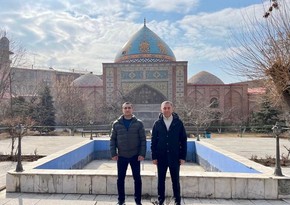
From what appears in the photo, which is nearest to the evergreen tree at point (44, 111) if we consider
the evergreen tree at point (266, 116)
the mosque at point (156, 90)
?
the mosque at point (156, 90)

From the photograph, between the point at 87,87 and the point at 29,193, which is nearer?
the point at 29,193

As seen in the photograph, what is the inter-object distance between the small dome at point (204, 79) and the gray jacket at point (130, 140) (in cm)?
3457

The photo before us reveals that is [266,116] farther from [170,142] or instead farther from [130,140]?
[130,140]

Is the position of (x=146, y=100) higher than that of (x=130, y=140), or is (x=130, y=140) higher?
(x=146, y=100)

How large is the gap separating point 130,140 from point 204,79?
35169mm

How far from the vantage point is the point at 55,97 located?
91.3ft

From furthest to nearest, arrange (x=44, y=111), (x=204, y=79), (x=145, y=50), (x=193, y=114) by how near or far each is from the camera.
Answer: (x=204, y=79) < (x=145, y=50) < (x=44, y=111) < (x=193, y=114)

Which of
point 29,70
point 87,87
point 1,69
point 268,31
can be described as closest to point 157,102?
point 87,87

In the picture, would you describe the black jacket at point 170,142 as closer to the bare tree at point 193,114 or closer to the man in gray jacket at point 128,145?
the man in gray jacket at point 128,145

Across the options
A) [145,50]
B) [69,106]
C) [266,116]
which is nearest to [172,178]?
[69,106]

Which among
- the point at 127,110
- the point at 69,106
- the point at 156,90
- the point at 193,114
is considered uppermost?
the point at 156,90

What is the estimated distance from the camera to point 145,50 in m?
30.8

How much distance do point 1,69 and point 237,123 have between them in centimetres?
2132

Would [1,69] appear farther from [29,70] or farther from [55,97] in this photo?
[29,70]
